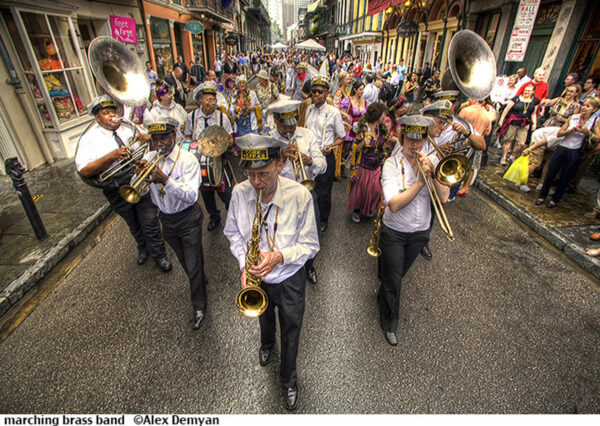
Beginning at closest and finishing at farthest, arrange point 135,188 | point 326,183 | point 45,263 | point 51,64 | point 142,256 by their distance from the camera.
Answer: point 135,188 → point 45,263 → point 142,256 → point 326,183 → point 51,64

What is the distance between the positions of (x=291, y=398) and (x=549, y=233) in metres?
4.98

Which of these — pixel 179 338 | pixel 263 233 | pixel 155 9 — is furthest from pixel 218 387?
pixel 155 9

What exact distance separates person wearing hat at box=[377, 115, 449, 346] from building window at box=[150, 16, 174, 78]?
1600 centimetres

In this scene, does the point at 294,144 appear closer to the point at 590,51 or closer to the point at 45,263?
the point at 45,263

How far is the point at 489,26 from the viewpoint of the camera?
1305 cm

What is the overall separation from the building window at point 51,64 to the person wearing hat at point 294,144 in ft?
23.0

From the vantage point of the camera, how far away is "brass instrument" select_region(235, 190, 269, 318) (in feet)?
6.88

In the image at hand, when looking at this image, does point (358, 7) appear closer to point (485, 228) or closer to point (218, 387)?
point (485, 228)

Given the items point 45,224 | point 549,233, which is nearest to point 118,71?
point 45,224

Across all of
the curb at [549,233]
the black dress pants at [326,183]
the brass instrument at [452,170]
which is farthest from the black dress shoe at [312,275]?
the curb at [549,233]

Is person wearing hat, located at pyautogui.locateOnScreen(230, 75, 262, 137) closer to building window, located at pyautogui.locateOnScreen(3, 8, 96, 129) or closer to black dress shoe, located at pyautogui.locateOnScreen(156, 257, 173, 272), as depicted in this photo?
black dress shoe, located at pyautogui.locateOnScreen(156, 257, 173, 272)

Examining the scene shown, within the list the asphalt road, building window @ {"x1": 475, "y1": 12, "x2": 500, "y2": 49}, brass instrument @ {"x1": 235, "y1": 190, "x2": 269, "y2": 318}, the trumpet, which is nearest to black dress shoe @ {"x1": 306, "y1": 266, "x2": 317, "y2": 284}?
the asphalt road

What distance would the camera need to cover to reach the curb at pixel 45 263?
12.0 ft

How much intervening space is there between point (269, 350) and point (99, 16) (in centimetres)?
1299
